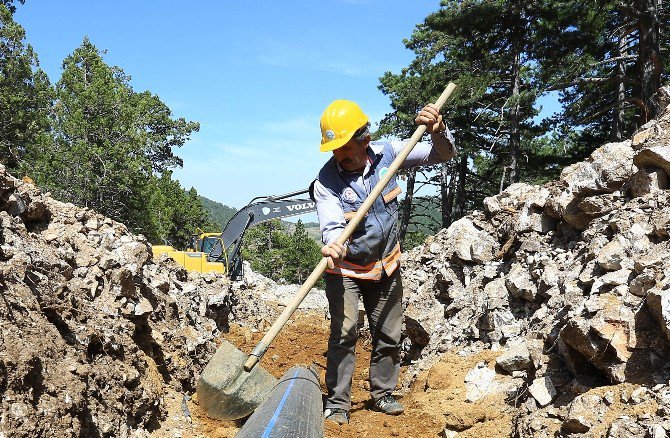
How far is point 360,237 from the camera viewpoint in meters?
4.05

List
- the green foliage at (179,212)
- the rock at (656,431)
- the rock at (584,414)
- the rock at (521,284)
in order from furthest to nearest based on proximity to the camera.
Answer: the green foliage at (179,212)
the rock at (521,284)
the rock at (584,414)
the rock at (656,431)

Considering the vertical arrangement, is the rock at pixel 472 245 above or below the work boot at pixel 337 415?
above

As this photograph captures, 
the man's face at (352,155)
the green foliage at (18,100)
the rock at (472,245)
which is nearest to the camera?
the man's face at (352,155)

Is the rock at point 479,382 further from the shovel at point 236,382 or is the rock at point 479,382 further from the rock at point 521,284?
the shovel at point 236,382

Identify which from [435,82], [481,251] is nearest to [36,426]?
[481,251]

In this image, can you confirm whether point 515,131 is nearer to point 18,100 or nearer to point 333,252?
point 333,252

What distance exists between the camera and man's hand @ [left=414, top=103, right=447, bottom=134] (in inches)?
155

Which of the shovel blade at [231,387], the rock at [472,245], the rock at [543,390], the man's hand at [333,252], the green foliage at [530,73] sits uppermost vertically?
the green foliage at [530,73]

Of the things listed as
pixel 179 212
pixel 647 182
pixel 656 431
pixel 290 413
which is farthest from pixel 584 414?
pixel 179 212

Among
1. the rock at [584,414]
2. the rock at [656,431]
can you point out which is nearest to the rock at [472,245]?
the rock at [584,414]

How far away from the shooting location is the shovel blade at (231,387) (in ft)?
12.8

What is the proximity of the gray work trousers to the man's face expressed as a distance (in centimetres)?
86

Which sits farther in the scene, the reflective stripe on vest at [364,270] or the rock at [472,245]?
the rock at [472,245]

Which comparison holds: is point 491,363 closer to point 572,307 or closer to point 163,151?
point 572,307
